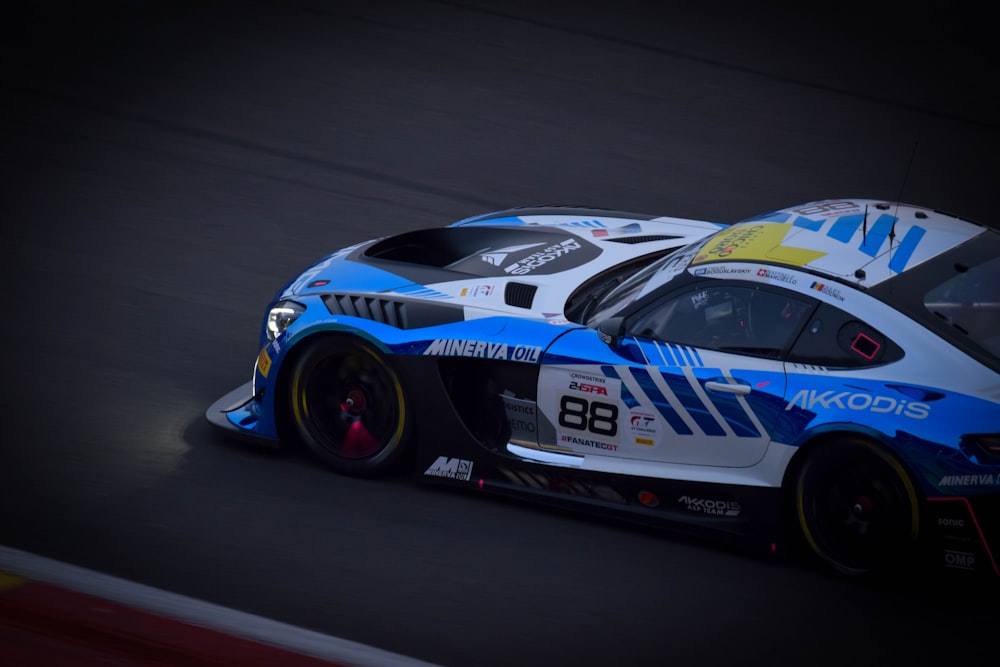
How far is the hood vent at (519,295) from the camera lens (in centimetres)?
584

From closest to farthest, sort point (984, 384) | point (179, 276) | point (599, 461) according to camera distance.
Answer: point (984, 384), point (599, 461), point (179, 276)

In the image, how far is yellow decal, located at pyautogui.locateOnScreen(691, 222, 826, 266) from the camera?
528cm

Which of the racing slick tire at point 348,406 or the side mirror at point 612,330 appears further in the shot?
the racing slick tire at point 348,406

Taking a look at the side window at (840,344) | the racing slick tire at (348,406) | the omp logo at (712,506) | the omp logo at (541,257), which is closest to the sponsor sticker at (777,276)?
the side window at (840,344)

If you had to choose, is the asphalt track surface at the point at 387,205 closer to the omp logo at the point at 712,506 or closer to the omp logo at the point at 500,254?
the omp logo at the point at 712,506

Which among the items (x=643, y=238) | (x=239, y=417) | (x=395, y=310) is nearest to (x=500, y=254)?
(x=395, y=310)

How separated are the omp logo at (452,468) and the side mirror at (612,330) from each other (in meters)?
0.93

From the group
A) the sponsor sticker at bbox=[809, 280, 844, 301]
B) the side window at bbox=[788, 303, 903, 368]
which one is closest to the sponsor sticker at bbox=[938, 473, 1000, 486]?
the side window at bbox=[788, 303, 903, 368]

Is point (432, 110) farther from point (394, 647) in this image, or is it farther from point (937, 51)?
point (394, 647)

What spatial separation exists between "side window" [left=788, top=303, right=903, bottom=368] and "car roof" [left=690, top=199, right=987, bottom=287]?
186 millimetres

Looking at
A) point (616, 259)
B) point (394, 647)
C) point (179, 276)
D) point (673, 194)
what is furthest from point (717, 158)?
point (394, 647)

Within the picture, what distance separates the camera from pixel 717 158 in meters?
10.1

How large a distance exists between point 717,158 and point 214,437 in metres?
5.41

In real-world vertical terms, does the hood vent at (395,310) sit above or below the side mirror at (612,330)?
below
